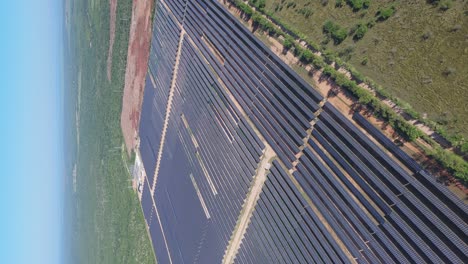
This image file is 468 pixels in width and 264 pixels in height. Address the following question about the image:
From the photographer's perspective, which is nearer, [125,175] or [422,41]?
[422,41]

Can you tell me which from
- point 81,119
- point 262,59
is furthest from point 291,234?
point 81,119

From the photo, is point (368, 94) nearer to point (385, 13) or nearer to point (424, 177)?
point (385, 13)

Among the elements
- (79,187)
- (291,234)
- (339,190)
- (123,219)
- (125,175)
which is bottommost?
(79,187)

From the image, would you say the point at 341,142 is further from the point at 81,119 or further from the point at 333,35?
the point at 81,119

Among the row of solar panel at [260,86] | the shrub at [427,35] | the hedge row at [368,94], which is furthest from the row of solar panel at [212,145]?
the shrub at [427,35]

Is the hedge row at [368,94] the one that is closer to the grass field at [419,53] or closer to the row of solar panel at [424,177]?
the grass field at [419,53]

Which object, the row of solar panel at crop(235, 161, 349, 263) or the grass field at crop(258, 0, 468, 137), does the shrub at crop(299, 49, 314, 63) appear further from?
the row of solar panel at crop(235, 161, 349, 263)

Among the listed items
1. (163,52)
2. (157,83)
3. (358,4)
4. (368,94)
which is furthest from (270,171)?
(163,52)
